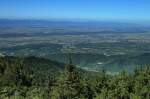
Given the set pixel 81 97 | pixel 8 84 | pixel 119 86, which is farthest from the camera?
pixel 8 84

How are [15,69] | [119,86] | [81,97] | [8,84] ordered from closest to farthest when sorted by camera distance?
[81,97], [119,86], [8,84], [15,69]

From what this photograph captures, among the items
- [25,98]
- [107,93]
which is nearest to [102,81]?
→ [107,93]

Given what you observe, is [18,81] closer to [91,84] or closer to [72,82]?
[91,84]

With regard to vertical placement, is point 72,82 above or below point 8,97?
above

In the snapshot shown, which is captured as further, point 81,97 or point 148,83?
point 148,83

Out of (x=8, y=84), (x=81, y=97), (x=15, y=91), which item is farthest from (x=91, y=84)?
(x=8, y=84)

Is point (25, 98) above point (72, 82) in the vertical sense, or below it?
below

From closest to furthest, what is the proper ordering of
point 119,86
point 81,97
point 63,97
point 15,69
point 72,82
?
point 72,82 < point 63,97 < point 81,97 < point 119,86 < point 15,69

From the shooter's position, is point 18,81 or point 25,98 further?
point 18,81

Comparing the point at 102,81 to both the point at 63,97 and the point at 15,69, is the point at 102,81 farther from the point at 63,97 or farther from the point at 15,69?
the point at 15,69
